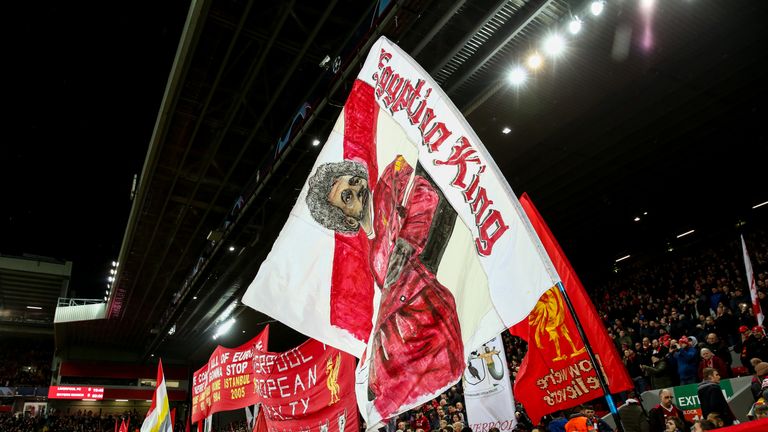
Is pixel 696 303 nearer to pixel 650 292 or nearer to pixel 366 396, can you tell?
pixel 650 292

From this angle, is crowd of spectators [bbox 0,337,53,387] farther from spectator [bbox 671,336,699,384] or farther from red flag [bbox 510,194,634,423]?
red flag [bbox 510,194,634,423]

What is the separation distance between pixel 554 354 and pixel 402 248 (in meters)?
2.82

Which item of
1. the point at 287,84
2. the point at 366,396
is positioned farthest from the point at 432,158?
the point at 287,84

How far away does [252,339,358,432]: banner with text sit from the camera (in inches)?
186

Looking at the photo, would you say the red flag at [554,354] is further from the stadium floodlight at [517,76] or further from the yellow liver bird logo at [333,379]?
the stadium floodlight at [517,76]

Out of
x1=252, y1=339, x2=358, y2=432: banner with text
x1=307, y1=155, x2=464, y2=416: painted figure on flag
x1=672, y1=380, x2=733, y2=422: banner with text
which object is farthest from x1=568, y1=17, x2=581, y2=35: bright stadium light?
x1=307, y1=155, x2=464, y2=416: painted figure on flag

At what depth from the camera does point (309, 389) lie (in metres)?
5.17

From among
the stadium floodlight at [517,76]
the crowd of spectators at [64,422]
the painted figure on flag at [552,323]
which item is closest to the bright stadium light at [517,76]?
the stadium floodlight at [517,76]

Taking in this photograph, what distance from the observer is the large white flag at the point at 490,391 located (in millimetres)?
6512

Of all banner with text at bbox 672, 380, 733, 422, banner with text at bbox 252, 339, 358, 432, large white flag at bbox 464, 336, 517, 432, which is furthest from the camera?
banner with text at bbox 672, 380, 733, 422

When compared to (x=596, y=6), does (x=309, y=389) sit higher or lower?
lower

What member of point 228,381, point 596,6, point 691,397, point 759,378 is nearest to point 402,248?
point 759,378

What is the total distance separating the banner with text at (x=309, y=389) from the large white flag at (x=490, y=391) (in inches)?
91.5

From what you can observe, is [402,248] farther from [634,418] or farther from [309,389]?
[634,418]
